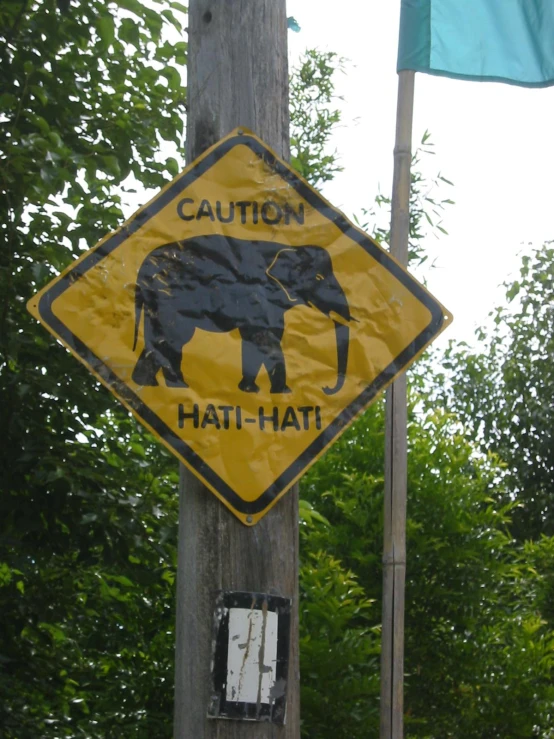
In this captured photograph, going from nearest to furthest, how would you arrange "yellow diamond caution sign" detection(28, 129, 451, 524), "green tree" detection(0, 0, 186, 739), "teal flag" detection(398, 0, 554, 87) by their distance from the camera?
"yellow diamond caution sign" detection(28, 129, 451, 524) → "green tree" detection(0, 0, 186, 739) → "teal flag" detection(398, 0, 554, 87)

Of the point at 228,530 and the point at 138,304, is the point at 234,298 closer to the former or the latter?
the point at 138,304

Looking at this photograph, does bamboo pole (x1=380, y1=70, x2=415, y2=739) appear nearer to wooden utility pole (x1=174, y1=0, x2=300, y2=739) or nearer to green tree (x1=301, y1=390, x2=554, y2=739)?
wooden utility pole (x1=174, y1=0, x2=300, y2=739)

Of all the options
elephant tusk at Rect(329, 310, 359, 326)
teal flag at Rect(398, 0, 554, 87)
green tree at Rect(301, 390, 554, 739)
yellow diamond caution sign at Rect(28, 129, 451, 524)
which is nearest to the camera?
yellow diamond caution sign at Rect(28, 129, 451, 524)

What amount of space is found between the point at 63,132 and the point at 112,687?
9.03 ft

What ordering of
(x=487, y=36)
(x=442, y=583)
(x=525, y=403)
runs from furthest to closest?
(x=525, y=403) < (x=442, y=583) < (x=487, y=36)

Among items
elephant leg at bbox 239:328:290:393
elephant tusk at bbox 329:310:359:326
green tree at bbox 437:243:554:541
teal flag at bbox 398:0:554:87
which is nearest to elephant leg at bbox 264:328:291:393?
elephant leg at bbox 239:328:290:393

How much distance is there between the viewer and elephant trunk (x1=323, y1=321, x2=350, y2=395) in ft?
7.81

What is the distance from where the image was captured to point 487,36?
5.58 metres

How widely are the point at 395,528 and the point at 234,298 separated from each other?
2.15 meters

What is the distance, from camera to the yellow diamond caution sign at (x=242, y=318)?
231 cm

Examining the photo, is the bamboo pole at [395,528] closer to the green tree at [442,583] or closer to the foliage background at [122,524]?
the foliage background at [122,524]

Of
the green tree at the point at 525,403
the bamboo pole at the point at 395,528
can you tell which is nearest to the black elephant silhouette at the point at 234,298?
the bamboo pole at the point at 395,528

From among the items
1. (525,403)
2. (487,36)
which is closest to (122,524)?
(487,36)

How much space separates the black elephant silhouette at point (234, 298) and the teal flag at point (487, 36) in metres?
3.22
